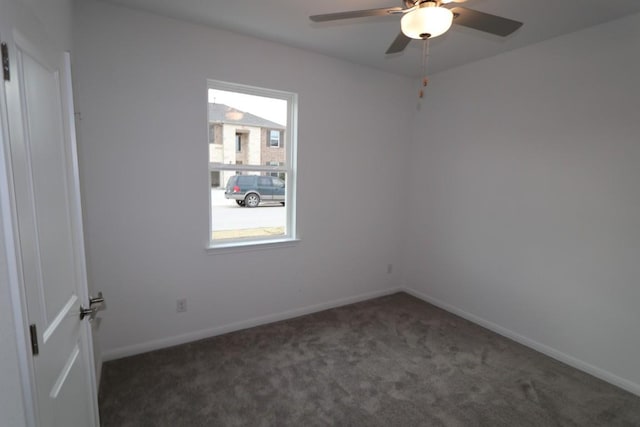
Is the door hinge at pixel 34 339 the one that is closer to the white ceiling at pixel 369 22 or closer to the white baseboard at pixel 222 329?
the white baseboard at pixel 222 329

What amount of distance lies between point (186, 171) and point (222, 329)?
4.93ft

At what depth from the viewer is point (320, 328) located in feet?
10.3

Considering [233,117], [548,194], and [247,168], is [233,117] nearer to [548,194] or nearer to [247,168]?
[247,168]

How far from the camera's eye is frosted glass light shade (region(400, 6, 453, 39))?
1.38 metres

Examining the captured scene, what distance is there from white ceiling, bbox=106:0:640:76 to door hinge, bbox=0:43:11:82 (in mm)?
1751

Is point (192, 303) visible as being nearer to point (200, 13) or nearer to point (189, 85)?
point (189, 85)

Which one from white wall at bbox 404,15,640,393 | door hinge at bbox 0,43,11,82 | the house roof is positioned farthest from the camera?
the house roof

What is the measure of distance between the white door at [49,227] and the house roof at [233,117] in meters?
1.48

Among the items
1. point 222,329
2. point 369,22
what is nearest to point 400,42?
point 369,22

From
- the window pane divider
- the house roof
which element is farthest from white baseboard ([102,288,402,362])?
the house roof

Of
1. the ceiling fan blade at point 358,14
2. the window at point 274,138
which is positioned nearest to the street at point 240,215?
the window at point 274,138

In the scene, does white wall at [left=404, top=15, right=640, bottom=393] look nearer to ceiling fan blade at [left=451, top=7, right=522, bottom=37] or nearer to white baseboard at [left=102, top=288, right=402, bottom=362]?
white baseboard at [left=102, top=288, right=402, bottom=362]

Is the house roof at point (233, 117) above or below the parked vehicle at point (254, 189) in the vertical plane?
above

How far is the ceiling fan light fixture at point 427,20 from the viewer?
139 centimetres
